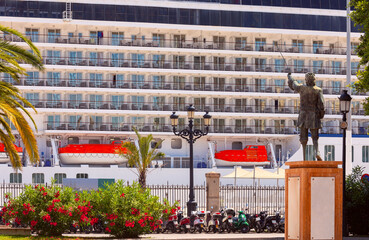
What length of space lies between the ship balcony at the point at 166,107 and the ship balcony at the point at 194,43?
5247mm

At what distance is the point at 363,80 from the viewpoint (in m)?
30.2

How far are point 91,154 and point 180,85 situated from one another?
10.4 m

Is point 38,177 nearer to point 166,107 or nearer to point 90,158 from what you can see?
point 90,158

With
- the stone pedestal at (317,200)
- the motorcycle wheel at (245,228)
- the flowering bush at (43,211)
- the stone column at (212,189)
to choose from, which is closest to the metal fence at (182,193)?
the stone column at (212,189)

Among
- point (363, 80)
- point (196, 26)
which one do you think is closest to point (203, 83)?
point (196, 26)

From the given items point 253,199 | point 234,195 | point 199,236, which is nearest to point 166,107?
Answer: point 253,199

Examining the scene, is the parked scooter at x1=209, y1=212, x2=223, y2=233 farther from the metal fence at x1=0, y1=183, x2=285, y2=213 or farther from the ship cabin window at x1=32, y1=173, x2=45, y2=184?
the ship cabin window at x1=32, y1=173, x2=45, y2=184

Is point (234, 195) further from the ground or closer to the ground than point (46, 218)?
closer to the ground

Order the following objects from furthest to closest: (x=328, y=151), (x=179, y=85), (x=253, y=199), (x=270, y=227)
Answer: (x=179, y=85) < (x=328, y=151) < (x=253, y=199) < (x=270, y=227)

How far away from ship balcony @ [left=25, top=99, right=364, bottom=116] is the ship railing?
320cm

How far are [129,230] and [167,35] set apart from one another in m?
45.2

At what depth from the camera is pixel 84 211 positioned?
2806cm

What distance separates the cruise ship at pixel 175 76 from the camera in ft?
220

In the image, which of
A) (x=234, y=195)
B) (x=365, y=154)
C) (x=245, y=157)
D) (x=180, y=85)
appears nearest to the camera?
(x=234, y=195)
